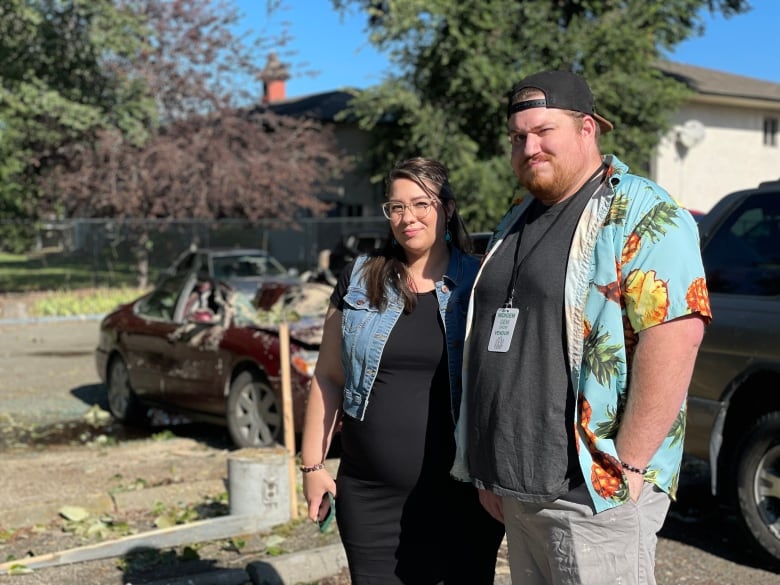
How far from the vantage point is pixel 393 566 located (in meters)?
3.12

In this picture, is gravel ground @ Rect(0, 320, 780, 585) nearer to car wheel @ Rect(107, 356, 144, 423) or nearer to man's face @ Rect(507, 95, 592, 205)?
car wheel @ Rect(107, 356, 144, 423)

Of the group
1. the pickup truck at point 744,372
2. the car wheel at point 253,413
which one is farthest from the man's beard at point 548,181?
the car wheel at point 253,413

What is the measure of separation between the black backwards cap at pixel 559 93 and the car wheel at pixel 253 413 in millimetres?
5385

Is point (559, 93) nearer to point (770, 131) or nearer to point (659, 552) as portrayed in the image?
point (659, 552)

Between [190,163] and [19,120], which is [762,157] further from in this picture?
[19,120]

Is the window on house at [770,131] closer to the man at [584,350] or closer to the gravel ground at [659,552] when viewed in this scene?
the gravel ground at [659,552]

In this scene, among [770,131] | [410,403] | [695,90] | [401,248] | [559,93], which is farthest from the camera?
[770,131]

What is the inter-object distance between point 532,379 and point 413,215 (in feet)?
2.79

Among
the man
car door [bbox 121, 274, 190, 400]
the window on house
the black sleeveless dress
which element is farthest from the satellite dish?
the man

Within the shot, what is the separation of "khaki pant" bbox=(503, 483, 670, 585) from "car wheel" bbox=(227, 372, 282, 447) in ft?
17.2

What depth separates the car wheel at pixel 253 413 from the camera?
7719 mm

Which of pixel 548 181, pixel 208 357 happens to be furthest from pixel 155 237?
pixel 548 181

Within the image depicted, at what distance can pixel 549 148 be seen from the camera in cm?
250

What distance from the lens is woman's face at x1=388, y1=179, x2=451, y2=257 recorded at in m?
3.10
